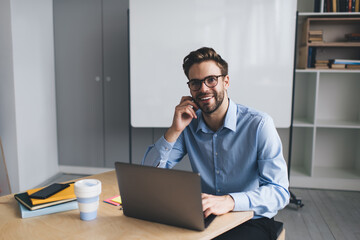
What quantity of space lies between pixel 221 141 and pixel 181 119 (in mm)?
215

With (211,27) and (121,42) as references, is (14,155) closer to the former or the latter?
A: (121,42)

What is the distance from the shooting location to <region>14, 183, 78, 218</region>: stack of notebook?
1.12 meters

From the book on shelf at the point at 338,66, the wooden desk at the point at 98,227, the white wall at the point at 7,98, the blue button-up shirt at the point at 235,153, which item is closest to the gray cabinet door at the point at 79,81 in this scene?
the white wall at the point at 7,98

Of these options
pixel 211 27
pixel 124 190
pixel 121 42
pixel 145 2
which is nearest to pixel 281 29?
pixel 211 27

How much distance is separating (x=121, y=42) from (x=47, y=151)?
149 cm

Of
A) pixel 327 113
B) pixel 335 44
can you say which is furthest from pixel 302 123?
pixel 335 44

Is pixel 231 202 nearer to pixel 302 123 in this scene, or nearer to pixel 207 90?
pixel 207 90

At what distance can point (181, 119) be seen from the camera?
5.03 ft

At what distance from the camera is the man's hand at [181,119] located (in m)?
1.53

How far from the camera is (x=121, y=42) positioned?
3.65 meters

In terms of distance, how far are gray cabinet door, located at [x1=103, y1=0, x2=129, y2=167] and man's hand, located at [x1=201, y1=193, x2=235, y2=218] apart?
107 inches

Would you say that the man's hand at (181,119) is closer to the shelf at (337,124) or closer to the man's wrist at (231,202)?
the man's wrist at (231,202)

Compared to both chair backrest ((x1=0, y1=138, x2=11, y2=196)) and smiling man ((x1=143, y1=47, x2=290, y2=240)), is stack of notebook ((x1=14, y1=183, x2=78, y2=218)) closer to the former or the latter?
smiling man ((x1=143, y1=47, x2=290, y2=240))

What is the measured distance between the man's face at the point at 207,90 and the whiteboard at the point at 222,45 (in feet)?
5.15
